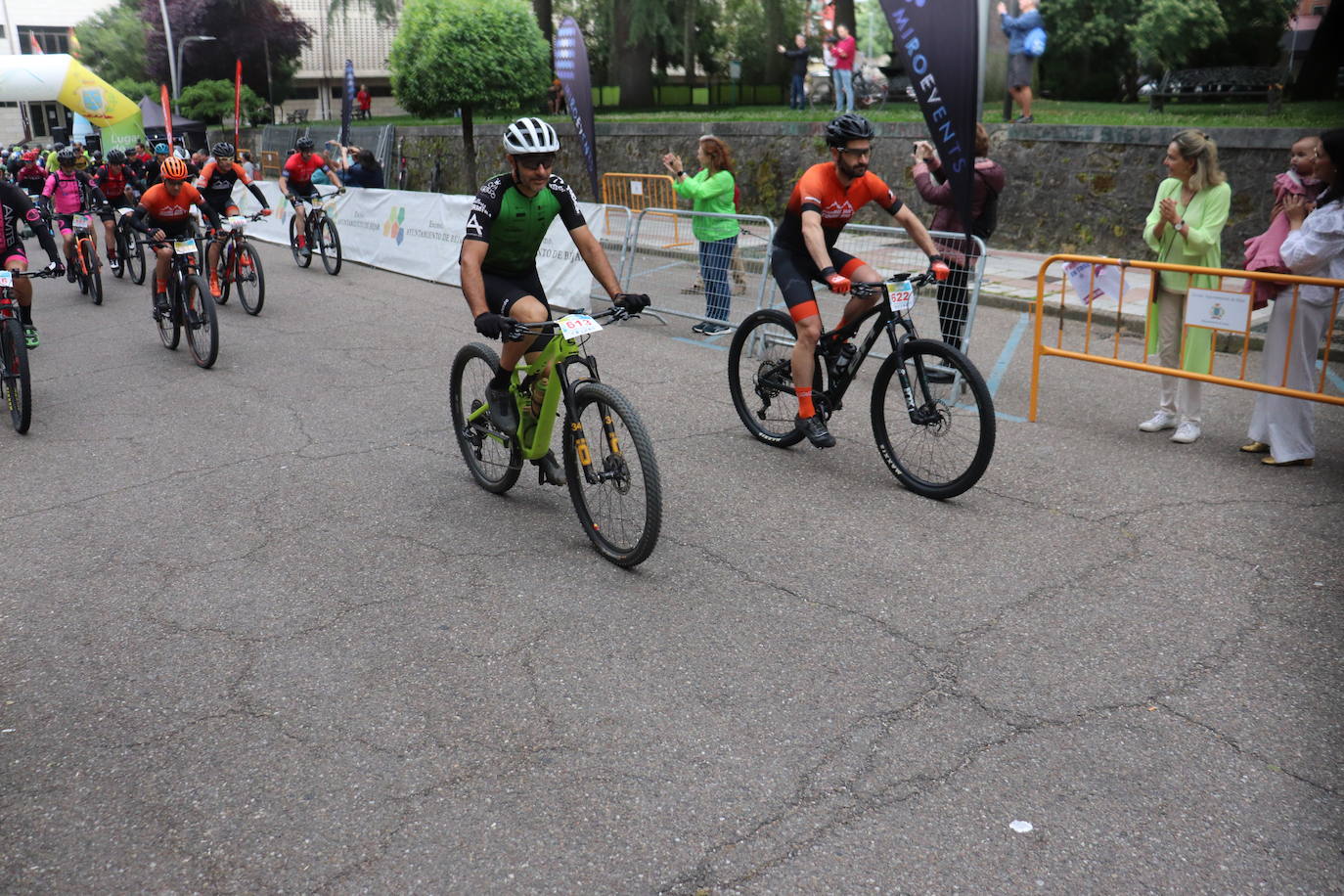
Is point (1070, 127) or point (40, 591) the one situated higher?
point (1070, 127)

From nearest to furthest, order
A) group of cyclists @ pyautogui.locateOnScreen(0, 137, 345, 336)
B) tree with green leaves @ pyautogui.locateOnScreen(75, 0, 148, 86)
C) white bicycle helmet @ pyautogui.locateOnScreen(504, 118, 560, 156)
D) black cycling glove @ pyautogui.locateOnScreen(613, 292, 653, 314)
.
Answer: black cycling glove @ pyautogui.locateOnScreen(613, 292, 653, 314) → white bicycle helmet @ pyautogui.locateOnScreen(504, 118, 560, 156) → group of cyclists @ pyautogui.locateOnScreen(0, 137, 345, 336) → tree with green leaves @ pyautogui.locateOnScreen(75, 0, 148, 86)

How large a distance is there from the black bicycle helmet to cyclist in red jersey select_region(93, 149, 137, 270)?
12586mm

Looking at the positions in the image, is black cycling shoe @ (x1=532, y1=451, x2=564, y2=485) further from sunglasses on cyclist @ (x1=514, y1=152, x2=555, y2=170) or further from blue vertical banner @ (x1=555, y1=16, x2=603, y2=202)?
blue vertical banner @ (x1=555, y1=16, x2=603, y2=202)

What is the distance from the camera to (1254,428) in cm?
681

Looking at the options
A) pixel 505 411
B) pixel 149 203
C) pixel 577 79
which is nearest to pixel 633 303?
pixel 505 411

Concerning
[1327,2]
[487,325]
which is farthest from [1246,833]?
[1327,2]

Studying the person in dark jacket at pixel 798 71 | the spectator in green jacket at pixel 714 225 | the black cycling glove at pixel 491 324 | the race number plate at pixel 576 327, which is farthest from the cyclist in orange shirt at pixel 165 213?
the person in dark jacket at pixel 798 71

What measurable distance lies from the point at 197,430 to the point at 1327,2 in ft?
39.5

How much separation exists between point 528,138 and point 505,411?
55.3 inches

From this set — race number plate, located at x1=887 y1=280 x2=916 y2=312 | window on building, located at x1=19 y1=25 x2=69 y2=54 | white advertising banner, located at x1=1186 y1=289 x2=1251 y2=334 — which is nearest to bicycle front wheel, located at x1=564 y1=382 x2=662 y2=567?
race number plate, located at x1=887 y1=280 x2=916 y2=312

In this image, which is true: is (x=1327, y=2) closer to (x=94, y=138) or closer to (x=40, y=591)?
(x=40, y=591)

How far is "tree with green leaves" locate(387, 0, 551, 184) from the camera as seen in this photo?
806 inches

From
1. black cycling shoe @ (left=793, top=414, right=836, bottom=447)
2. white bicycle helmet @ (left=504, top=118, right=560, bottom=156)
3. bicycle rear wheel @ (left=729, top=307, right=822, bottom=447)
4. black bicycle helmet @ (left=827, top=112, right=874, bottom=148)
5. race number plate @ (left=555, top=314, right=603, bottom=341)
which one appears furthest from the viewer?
bicycle rear wheel @ (left=729, top=307, right=822, bottom=447)

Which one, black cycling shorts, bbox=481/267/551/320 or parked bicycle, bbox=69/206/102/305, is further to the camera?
parked bicycle, bbox=69/206/102/305
